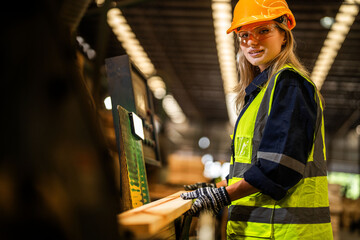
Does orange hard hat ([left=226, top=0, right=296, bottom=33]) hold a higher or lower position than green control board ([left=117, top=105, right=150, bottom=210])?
higher

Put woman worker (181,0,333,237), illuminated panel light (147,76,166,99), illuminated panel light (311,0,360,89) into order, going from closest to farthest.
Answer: woman worker (181,0,333,237), illuminated panel light (311,0,360,89), illuminated panel light (147,76,166,99)

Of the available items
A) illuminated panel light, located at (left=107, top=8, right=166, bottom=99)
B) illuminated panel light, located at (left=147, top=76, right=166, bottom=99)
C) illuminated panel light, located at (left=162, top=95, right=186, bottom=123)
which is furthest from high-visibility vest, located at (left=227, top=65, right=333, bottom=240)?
illuminated panel light, located at (left=162, top=95, right=186, bottom=123)

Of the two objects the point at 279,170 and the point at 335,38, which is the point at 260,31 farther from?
the point at 335,38

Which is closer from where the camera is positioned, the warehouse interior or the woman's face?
the warehouse interior

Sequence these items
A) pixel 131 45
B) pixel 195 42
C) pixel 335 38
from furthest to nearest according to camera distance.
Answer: pixel 131 45 → pixel 195 42 → pixel 335 38

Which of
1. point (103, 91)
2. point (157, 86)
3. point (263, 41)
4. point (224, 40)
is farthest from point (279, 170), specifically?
point (157, 86)

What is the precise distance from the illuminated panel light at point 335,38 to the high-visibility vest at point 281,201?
895 cm

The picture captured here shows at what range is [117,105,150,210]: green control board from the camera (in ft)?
7.19

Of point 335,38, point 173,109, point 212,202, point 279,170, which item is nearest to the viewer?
point 279,170

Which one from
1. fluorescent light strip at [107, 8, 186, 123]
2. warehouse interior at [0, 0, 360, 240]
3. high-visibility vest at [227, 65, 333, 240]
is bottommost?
high-visibility vest at [227, 65, 333, 240]

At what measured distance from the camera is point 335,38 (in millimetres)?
12188

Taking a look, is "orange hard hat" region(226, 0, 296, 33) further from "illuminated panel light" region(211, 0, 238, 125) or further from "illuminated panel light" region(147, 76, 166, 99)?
"illuminated panel light" region(147, 76, 166, 99)

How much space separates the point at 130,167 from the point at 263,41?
1.07 meters

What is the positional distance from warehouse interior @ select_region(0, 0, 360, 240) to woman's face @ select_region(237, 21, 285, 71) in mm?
638
